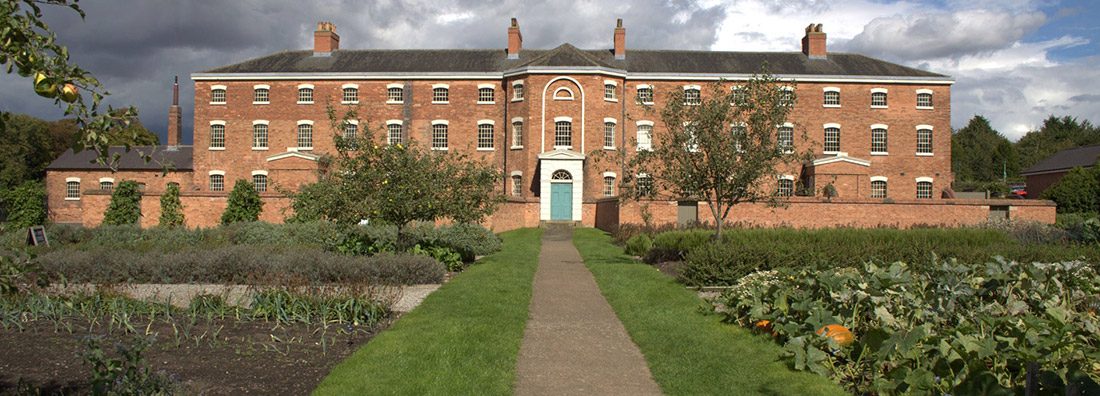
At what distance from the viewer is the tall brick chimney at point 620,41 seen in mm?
45781

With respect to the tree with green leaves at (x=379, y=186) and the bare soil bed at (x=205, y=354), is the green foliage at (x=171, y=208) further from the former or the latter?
the bare soil bed at (x=205, y=354)

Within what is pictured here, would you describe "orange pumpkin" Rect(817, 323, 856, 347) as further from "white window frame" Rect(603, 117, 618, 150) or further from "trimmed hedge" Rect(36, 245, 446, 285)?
"white window frame" Rect(603, 117, 618, 150)

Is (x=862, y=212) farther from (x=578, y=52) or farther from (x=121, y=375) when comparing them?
(x=121, y=375)

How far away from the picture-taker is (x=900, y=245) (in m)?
16.3

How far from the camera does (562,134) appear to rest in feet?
137

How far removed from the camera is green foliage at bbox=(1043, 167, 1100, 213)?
37.7 meters

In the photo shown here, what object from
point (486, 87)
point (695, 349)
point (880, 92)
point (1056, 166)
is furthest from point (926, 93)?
point (695, 349)

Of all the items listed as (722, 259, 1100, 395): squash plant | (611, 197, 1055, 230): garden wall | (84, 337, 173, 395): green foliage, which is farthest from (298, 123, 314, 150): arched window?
(84, 337, 173, 395): green foliage

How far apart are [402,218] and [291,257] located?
3295 mm

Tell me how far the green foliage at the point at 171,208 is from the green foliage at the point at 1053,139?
3374 inches

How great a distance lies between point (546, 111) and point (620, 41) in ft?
24.8

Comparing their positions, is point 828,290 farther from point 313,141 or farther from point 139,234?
point 313,141

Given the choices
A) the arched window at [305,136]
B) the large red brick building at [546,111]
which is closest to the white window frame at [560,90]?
the large red brick building at [546,111]

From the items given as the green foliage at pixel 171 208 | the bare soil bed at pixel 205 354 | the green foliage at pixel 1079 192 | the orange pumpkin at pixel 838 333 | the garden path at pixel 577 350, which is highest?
the green foliage at pixel 1079 192
